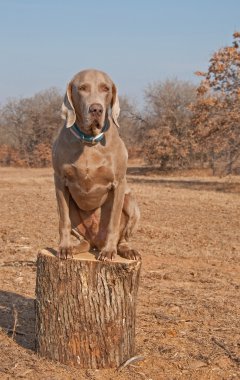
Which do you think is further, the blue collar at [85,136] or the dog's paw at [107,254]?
the dog's paw at [107,254]

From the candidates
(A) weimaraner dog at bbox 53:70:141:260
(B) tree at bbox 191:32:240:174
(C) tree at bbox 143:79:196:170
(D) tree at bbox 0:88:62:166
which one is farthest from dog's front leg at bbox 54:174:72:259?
(D) tree at bbox 0:88:62:166

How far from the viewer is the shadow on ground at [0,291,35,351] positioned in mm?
4684

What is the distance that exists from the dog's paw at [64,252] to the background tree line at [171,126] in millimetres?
3418

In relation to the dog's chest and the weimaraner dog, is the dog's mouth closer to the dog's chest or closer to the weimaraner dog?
the weimaraner dog

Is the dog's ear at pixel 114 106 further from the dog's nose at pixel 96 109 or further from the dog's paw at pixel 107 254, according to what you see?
the dog's paw at pixel 107 254

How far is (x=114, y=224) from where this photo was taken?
4.30 metres

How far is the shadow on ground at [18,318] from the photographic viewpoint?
468cm

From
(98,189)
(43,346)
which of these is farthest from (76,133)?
(43,346)

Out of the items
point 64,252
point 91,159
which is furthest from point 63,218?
point 91,159

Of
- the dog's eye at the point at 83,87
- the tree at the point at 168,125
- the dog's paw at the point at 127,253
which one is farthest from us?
the tree at the point at 168,125

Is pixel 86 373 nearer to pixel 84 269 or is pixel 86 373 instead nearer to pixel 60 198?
pixel 84 269

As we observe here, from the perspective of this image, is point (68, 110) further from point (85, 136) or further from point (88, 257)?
point (88, 257)

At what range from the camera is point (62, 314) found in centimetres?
418

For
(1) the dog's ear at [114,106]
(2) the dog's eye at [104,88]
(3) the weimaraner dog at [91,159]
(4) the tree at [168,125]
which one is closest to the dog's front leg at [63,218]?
(3) the weimaraner dog at [91,159]
